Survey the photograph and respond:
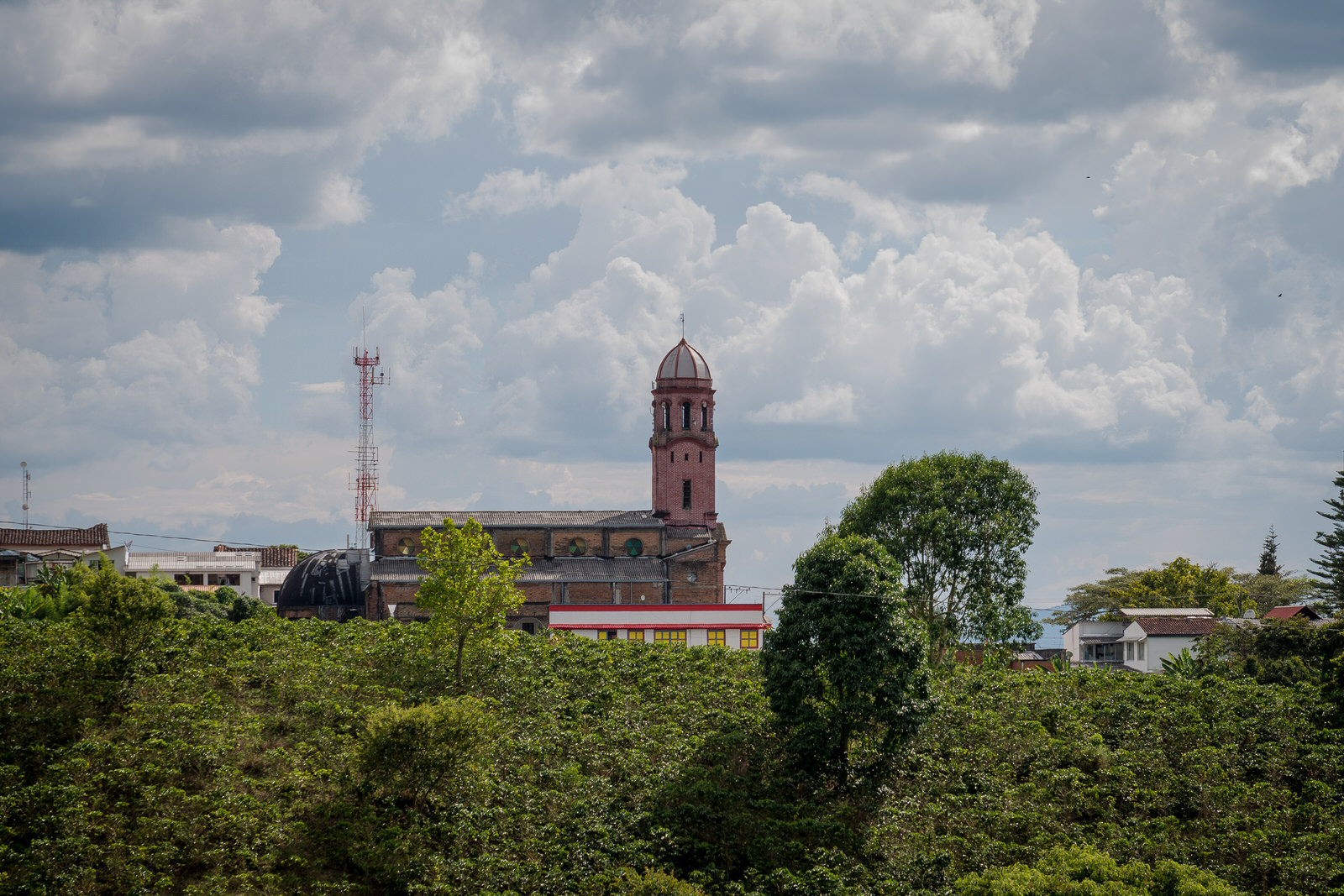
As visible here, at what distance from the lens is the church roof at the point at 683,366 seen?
66.4 meters

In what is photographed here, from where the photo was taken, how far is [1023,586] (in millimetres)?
39781

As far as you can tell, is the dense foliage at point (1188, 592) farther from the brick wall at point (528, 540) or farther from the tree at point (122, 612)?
the tree at point (122, 612)

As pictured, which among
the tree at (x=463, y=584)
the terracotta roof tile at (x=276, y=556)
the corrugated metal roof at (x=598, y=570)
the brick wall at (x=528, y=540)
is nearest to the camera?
the tree at (x=463, y=584)

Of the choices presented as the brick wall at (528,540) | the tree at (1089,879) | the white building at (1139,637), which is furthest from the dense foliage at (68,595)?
the white building at (1139,637)

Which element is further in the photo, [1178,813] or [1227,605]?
[1227,605]

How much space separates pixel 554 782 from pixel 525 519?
131ft

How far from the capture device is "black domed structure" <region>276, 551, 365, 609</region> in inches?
2421

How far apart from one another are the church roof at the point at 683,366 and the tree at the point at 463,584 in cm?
3714

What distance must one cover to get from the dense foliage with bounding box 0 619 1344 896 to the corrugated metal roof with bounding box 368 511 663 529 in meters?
31.2

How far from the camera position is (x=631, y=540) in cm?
6475

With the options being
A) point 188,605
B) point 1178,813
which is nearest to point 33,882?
point 1178,813

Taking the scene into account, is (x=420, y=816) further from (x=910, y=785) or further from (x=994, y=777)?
(x=994, y=777)

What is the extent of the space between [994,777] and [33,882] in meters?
21.7

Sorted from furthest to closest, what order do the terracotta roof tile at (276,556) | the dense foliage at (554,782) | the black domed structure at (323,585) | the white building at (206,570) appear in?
the terracotta roof tile at (276,556) < the white building at (206,570) < the black domed structure at (323,585) < the dense foliage at (554,782)
